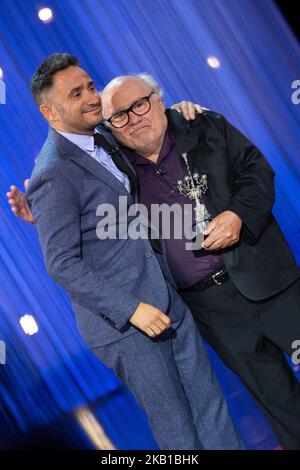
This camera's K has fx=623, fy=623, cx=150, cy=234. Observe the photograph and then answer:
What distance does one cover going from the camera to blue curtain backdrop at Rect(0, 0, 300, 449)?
326cm

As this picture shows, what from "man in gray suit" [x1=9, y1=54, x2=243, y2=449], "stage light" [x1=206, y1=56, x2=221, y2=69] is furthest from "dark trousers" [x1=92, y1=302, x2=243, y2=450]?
"stage light" [x1=206, y1=56, x2=221, y2=69]

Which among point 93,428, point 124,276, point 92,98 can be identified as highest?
point 92,98

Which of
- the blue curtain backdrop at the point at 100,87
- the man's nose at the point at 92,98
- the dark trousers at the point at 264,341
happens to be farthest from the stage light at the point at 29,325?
the man's nose at the point at 92,98

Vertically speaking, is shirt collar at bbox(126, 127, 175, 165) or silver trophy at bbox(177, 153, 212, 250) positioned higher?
shirt collar at bbox(126, 127, 175, 165)

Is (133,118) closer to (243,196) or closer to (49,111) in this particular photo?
(49,111)

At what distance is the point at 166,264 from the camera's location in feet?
6.82

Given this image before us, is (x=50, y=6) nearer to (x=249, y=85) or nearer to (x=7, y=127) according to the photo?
(x=7, y=127)

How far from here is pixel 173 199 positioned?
2094 mm

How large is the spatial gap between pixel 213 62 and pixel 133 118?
163 cm

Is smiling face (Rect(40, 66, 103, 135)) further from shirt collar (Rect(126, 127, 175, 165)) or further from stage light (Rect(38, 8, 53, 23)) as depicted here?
stage light (Rect(38, 8, 53, 23))

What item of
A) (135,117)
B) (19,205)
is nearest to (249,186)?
(135,117)

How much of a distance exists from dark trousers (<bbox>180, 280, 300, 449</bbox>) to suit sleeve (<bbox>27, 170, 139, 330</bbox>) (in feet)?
1.35

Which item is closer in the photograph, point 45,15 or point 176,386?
point 176,386
